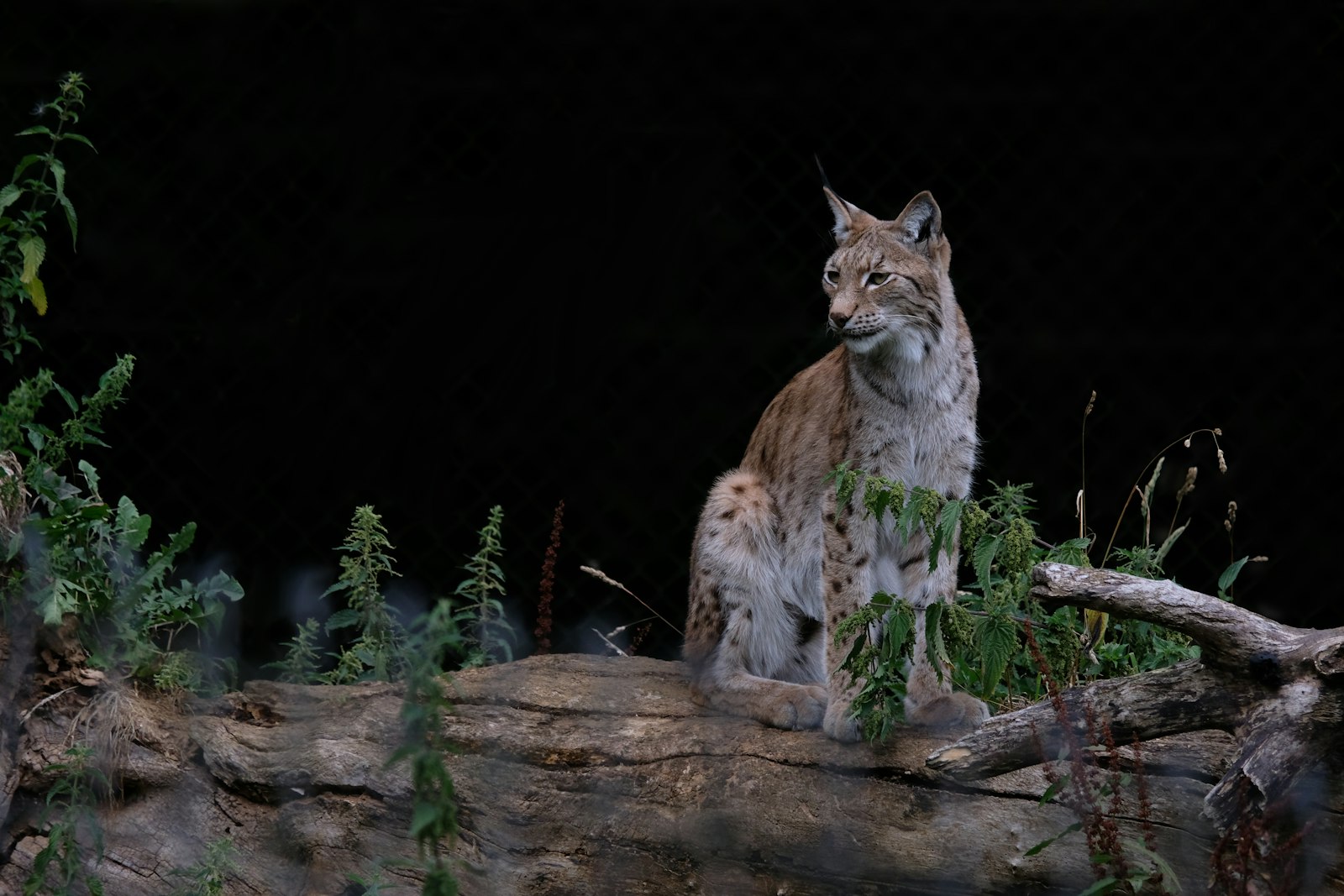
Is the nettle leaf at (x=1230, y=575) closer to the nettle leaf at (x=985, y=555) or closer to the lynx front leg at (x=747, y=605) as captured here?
the lynx front leg at (x=747, y=605)

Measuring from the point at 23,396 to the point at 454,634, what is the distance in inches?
71.9

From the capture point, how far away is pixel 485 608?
3.92 meters

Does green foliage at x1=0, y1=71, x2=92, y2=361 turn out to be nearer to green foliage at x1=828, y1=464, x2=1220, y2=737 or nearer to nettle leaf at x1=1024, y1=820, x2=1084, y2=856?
green foliage at x1=828, y1=464, x2=1220, y2=737

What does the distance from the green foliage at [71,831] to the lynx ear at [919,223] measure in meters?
2.31

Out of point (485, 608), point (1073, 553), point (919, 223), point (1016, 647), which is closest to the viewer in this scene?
point (1016, 647)

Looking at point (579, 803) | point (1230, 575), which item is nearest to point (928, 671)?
point (579, 803)

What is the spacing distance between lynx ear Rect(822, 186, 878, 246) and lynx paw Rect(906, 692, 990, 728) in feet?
4.21

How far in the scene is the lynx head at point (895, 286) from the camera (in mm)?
3682

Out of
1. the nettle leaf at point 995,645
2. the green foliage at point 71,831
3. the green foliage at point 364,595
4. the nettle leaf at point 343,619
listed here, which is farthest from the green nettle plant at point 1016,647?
the green foliage at point 71,831

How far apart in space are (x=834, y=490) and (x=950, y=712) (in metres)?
0.68

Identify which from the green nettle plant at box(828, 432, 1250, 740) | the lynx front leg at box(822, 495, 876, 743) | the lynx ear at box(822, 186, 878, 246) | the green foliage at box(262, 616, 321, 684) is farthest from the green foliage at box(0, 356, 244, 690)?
the lynx ear at box(822, 186, 878, 246)

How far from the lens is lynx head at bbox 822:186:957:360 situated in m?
3.68

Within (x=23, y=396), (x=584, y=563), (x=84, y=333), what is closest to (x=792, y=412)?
(x=584, y=563)

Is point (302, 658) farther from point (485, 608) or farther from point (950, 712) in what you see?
point (950, 712)
